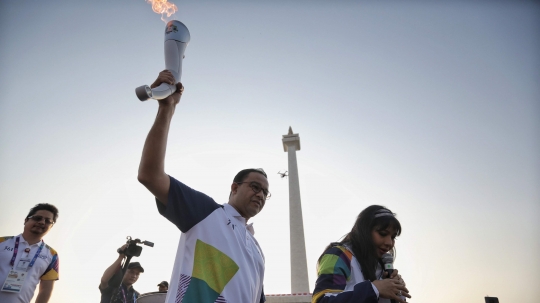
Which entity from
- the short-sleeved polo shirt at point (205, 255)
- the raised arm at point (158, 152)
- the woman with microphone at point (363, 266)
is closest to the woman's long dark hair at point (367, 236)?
A: the woman with microphone at point (363, 266)

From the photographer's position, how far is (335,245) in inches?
122

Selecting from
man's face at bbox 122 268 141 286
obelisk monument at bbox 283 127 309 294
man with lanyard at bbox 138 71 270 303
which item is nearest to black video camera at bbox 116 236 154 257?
man's face at bbox 122 268 141 286

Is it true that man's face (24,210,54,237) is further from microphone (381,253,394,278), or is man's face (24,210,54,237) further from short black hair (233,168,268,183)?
microphone (381,253,394,278)

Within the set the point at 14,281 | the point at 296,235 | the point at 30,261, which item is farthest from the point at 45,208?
the point at 296,235

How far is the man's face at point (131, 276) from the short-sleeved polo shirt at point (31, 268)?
1.35 meters

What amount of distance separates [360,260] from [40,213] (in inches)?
157

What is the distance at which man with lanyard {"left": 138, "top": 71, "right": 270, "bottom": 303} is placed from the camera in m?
2.03

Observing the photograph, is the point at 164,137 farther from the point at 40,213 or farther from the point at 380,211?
the point at 40,213

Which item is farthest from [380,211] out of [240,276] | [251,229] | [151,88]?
[151,88]

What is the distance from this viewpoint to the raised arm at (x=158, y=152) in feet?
6.54

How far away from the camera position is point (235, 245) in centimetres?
231

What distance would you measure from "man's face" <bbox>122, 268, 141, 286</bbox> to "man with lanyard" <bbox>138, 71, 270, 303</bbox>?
4.61 metres

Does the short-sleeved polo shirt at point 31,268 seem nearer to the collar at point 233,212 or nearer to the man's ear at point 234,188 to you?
the man's ear at point 234,188

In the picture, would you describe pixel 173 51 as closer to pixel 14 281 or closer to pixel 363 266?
pixel 363 266
